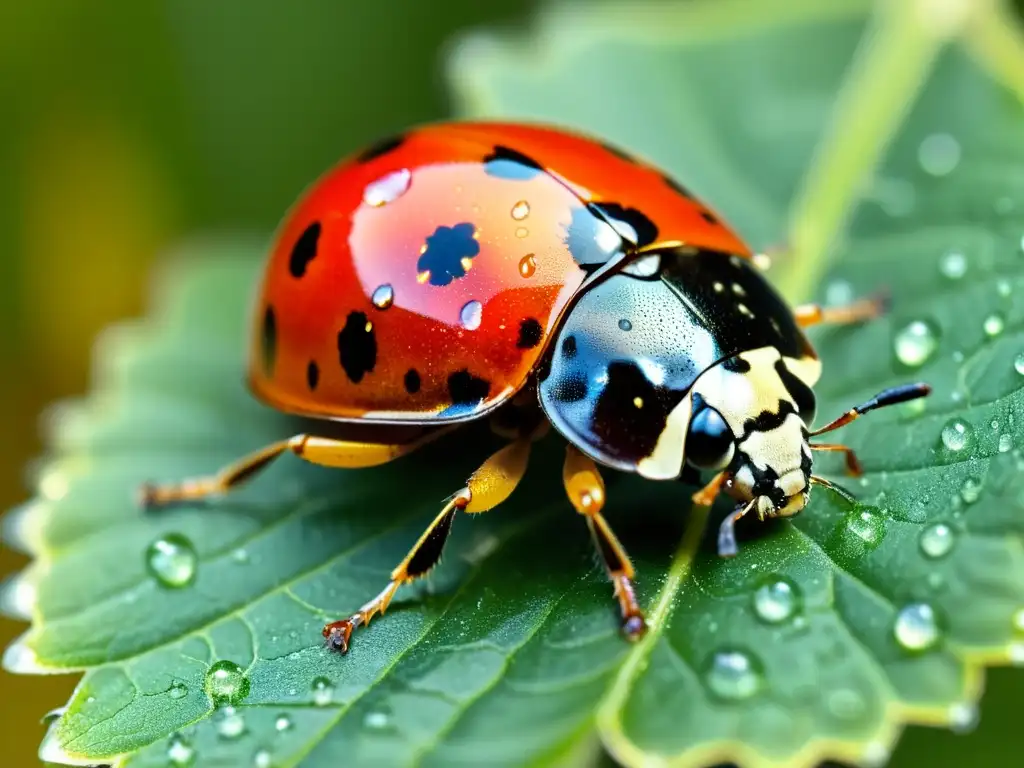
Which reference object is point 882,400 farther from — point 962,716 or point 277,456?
point 277,456

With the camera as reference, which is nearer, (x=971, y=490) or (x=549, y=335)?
(x=971, y=490)

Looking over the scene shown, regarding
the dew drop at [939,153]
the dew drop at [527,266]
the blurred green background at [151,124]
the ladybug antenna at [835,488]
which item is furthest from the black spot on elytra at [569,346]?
the blurred green background at [151,124]

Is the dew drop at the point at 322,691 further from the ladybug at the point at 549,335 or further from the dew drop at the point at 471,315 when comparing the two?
the dew drop at the point at 471,315

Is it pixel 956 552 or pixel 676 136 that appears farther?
pixel 676 136

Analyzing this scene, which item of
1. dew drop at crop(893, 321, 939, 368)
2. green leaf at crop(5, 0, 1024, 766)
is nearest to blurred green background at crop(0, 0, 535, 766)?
green leaf at crop(5, 0, 1024, 766)

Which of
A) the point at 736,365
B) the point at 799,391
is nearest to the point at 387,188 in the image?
the point at 736,365

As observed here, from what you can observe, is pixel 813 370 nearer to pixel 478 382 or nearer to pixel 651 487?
pixel 651 487

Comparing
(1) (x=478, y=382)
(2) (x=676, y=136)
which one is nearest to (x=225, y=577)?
(1) (x=478, y=382)
